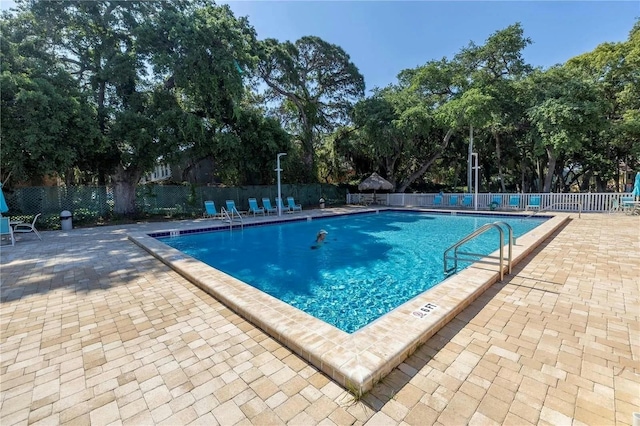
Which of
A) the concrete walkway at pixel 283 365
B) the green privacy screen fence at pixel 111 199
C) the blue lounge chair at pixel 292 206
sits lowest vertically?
the concrete walkway at pixel 283 365

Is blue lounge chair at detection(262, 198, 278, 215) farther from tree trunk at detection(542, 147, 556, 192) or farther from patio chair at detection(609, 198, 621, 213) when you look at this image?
tree trunk at detection(542, 147, 556, 192)

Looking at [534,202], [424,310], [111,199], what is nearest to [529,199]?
[534,202]

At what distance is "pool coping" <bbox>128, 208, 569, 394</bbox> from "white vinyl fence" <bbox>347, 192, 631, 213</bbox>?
11.6 metres

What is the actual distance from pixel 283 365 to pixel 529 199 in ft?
52.7

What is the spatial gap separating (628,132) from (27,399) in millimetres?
21995

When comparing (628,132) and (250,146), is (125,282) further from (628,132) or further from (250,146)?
(628,132)

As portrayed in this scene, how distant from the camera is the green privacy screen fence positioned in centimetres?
1118

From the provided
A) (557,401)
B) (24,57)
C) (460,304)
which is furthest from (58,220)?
(557,401)

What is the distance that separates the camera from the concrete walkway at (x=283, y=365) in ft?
6.00

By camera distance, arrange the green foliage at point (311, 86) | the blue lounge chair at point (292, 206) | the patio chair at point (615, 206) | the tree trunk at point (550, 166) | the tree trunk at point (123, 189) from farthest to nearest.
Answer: the green foliage at point (311, 86)
the tree trunk at point (550, 166)
the blue lounge chair at point (292, 206)
the tree trunk at point (123, 189)
the patio chair at point (615, 206)

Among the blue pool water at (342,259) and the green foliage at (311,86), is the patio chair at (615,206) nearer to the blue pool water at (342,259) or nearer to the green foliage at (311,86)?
the blue pool water at (342,259)

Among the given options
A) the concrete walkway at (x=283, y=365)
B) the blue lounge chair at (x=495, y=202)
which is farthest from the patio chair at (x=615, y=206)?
the concrete walkway at (x=283, y=365)

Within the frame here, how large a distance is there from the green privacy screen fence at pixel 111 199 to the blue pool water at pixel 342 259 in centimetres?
Answer: 507

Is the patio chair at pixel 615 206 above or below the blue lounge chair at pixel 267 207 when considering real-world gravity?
below
